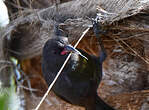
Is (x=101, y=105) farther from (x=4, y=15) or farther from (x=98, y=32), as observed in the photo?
(x=4, y=15)

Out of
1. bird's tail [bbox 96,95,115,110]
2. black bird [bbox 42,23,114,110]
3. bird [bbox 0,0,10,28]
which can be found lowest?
bird's tail [bbox 96,95,115,110]

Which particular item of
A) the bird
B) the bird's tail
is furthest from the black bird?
the bird

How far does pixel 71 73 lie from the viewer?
1.84m

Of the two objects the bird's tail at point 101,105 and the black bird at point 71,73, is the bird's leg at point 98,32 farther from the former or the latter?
the bird's tail at point 101,105

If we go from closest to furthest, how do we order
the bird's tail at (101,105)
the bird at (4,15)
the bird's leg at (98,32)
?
the bird's leg at (98,32)
the bird's tail at (101,105)
the bird at (4,15)

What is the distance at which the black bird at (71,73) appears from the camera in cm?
184

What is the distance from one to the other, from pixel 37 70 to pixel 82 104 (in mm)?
841

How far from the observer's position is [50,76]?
189cm

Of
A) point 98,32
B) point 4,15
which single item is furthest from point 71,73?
point 4,15

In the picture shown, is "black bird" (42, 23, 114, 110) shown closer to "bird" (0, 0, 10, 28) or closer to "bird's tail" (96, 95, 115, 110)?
"bird's tail" (96, 95, 115, 110)

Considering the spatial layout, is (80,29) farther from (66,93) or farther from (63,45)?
(66,93)

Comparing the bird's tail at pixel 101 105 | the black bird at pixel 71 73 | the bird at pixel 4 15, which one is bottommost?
the bird's tail at pixel 101 105

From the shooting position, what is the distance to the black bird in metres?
1.84

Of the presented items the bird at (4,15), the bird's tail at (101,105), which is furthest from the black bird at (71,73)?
the bird at (4,15)
